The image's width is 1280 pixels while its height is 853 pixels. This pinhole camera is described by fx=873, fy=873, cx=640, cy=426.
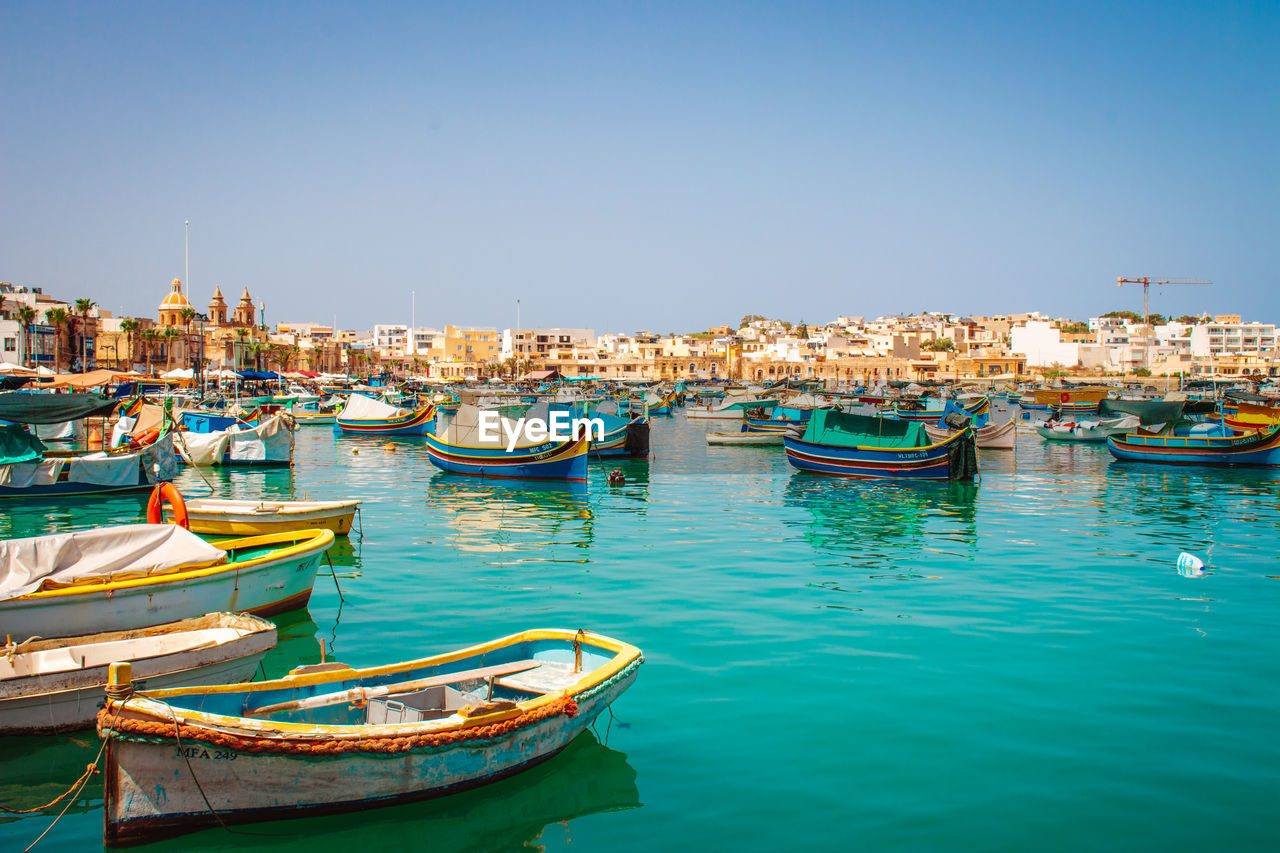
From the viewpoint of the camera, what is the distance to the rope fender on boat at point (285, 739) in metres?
5.97

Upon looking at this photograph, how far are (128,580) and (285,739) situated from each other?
15.9 feet

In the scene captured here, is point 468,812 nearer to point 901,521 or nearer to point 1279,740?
point 1279,740

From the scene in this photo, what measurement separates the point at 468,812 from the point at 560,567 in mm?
9027

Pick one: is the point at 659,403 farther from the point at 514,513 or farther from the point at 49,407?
the point at 49,407

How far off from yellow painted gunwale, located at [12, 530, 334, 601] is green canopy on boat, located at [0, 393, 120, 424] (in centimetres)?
1416

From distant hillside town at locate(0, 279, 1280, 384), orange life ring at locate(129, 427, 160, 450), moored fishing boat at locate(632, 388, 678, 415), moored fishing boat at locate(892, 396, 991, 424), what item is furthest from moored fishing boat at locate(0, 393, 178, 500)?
distant hillside town at locate(0, 279, 1280, 384)

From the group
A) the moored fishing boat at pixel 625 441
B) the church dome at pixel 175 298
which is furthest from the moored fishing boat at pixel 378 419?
the church dome at pixel 175 298

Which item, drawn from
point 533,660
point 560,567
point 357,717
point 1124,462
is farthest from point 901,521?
point 1124,462

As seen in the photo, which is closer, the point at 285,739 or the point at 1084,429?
the point at 285,739

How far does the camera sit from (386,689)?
7.55 metres

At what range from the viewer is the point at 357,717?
7.38 meters

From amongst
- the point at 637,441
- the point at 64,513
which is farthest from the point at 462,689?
the point at 637,441

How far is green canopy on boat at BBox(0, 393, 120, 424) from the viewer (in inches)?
921

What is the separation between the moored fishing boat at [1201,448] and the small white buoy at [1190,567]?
2297cm
